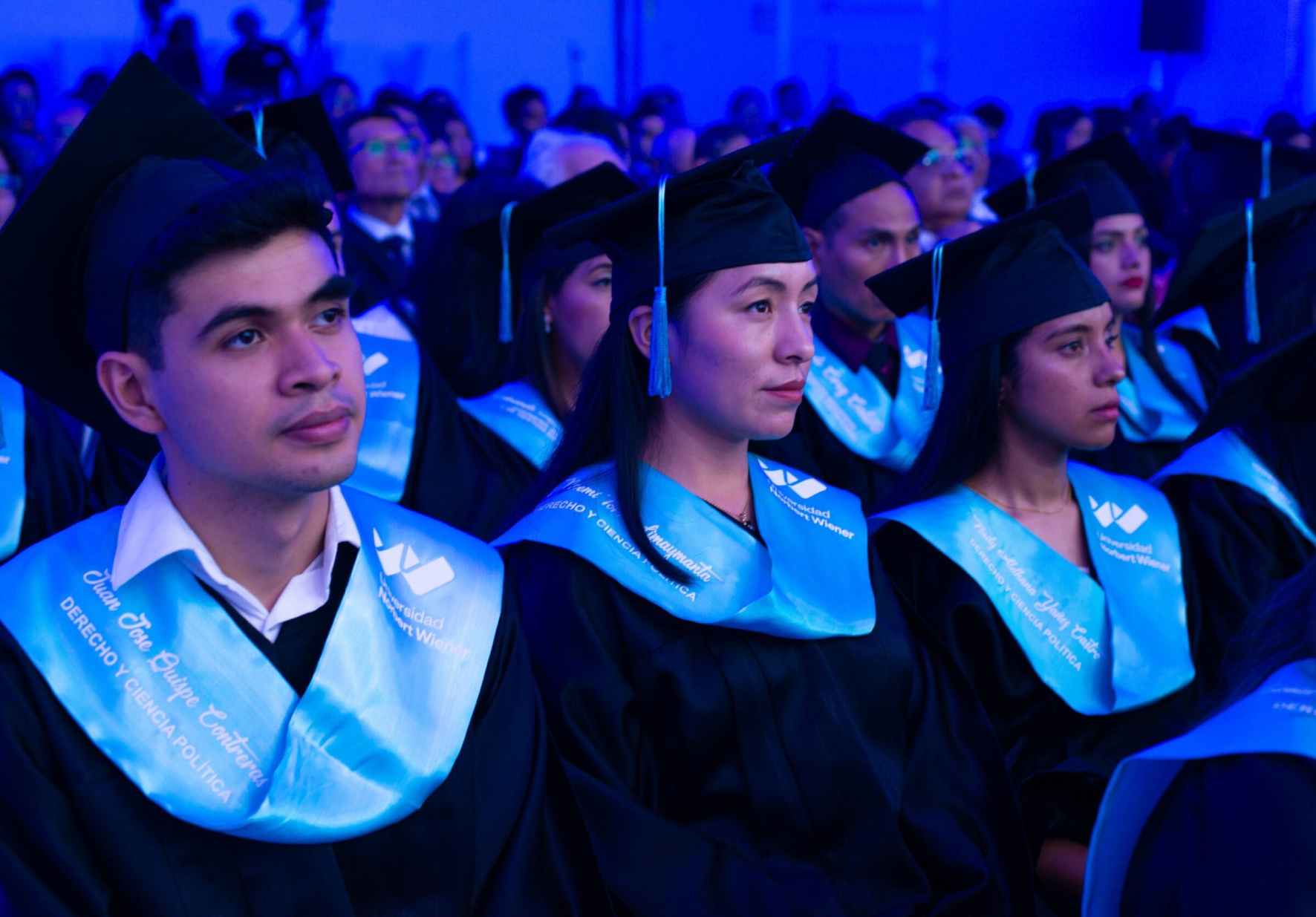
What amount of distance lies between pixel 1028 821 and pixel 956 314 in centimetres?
120

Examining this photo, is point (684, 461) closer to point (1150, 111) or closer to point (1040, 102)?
point (1150, 111)

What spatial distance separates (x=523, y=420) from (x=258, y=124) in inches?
45.1

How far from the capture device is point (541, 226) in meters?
3.72

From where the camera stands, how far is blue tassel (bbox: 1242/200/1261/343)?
140 inches

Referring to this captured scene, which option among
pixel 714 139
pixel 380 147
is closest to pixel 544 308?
pixel 380 147

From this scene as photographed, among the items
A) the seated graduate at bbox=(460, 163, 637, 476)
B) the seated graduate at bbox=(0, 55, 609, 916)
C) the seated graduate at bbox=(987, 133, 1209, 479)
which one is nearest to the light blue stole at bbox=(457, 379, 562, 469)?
the seated graduate at bbox=(460, 163, 637, 476)

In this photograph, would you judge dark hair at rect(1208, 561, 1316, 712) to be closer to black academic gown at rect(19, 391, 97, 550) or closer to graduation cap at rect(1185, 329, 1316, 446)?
graduation cap at rect(1185, 329, 1316, 446)

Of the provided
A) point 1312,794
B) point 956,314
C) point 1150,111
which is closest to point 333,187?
point 956,314

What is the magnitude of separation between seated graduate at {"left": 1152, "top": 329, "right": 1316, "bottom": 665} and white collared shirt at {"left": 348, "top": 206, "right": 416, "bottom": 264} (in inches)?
145

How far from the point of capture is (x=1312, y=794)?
58.1 inches

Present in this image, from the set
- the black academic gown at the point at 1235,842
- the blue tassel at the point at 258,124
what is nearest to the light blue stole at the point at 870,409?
the blue tassel at the point at 258,124

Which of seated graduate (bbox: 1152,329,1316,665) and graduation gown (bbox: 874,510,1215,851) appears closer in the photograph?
graduation gown (bbox: 874,510,1215,851)

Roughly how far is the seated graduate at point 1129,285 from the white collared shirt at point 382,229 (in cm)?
267

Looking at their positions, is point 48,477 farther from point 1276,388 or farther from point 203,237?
point 1276,388
